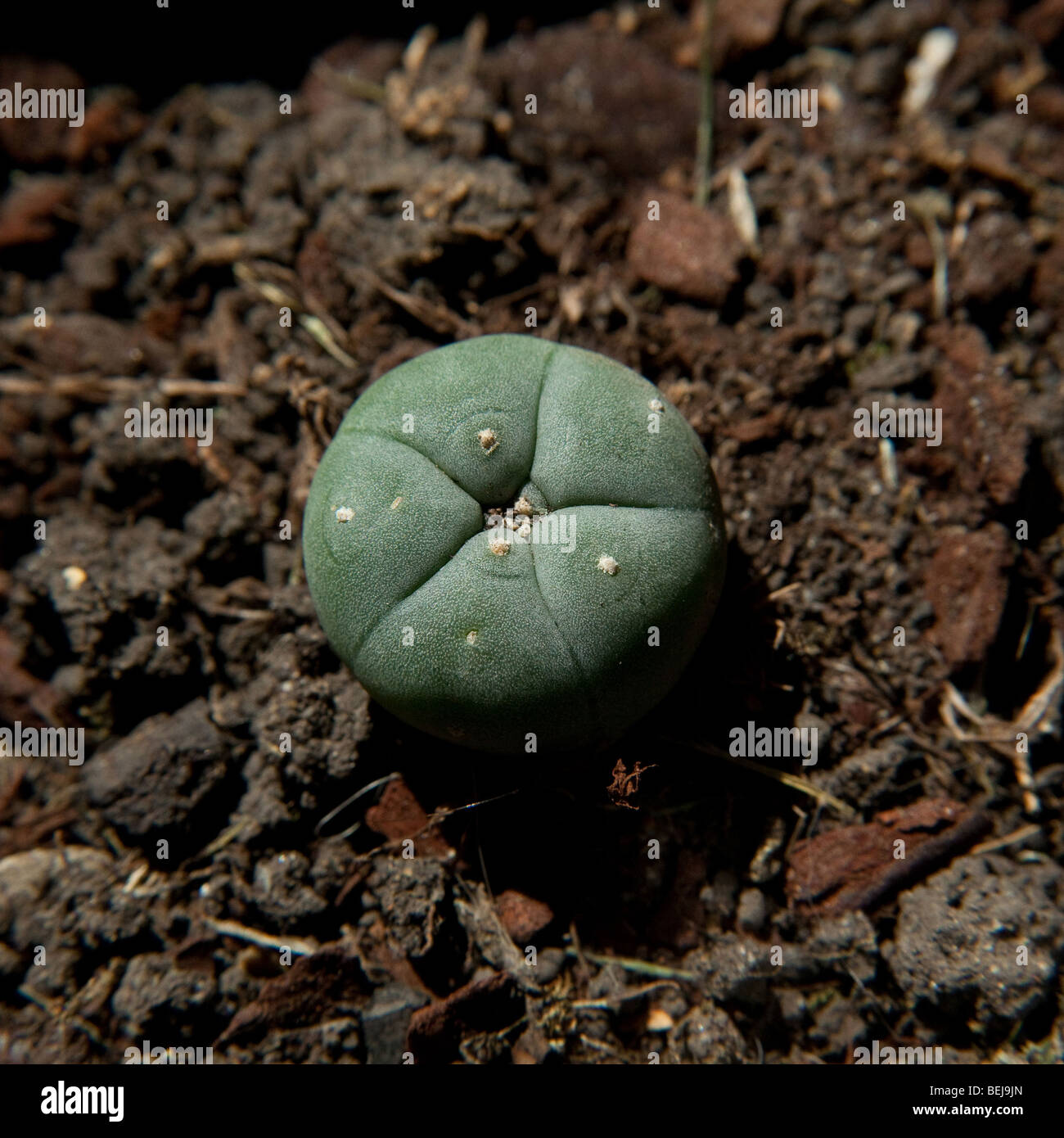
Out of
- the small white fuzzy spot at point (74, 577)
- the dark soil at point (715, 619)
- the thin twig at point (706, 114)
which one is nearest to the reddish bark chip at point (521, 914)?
the dark soil at point (715, 619)

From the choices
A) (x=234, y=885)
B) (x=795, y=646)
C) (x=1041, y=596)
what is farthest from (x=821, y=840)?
(x=234, y=885)

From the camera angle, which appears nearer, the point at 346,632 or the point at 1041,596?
the point at 346,632

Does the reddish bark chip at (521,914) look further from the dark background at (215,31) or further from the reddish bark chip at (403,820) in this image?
the dark background at (215,31)

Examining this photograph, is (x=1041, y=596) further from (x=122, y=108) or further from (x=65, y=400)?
(x=122, y=108)

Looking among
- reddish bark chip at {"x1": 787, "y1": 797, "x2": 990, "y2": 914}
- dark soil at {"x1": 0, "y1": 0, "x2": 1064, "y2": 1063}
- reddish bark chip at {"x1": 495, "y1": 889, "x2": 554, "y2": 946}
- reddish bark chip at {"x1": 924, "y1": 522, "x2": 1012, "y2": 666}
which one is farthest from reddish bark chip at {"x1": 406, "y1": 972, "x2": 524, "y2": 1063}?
reddish bark chip at {"x1": 924, "y1": 522, "x2": 1012, "y2": 666}

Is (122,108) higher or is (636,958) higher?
(122,108)

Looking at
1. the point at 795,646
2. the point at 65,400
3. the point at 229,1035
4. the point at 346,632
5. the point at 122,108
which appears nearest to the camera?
the point at 346,632

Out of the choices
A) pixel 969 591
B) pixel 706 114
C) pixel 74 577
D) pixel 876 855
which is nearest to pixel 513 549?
pixel 876 855
